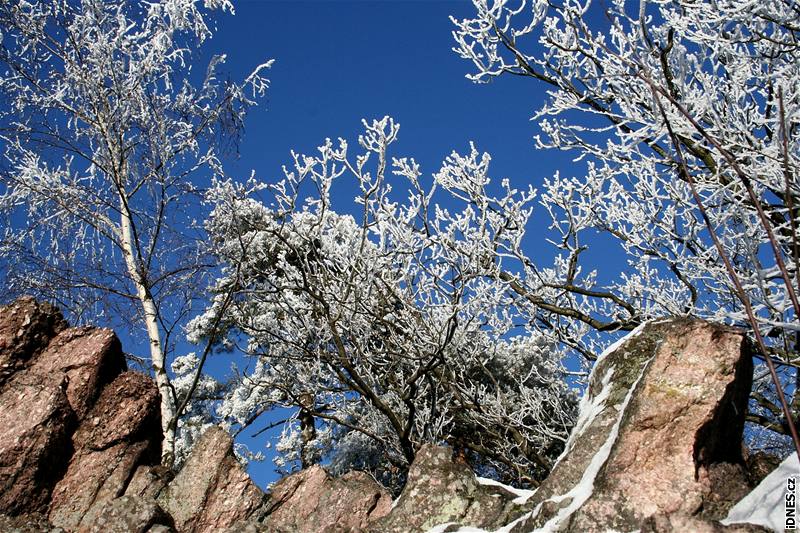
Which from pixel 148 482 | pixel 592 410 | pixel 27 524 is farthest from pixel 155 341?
Answer: pixel 592 410

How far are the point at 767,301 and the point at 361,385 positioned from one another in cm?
476

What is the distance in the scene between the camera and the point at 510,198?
8352 mm

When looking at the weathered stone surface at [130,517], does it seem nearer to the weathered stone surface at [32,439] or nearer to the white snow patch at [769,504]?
the weathered stone surface at [32,439]

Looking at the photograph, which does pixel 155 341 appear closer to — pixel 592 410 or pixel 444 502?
pixel 444 502

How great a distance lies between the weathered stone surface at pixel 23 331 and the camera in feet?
22.0

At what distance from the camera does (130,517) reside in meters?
5.44

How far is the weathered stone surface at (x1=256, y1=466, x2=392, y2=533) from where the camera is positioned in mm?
5953

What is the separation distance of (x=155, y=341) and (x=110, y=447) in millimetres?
1964

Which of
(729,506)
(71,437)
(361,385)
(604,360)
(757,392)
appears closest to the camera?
(729,506)

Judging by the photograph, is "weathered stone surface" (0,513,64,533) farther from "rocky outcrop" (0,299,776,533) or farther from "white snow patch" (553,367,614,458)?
"white snow patch" (553,367,614,458)

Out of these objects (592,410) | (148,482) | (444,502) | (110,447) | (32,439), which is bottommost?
(444,502)

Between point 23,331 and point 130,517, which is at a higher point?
point 23,331

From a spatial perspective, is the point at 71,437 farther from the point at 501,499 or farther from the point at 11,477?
the point at 501,499

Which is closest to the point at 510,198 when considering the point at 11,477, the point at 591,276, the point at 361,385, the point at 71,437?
the point at 591,276
